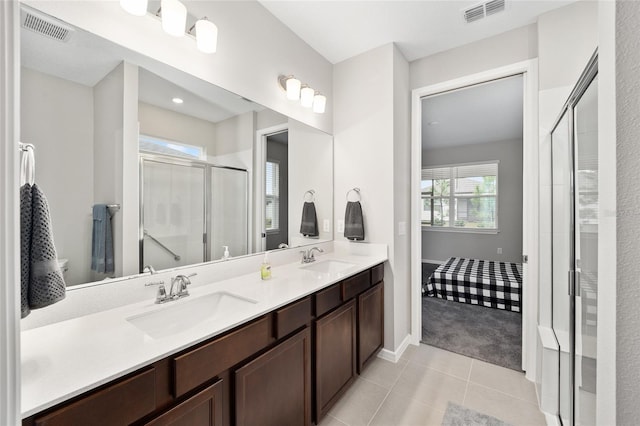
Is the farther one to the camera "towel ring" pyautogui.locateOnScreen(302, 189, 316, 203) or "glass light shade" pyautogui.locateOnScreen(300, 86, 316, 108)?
"towel ring" pyautogui.locateOnScreen(302, 189, 316, 203)

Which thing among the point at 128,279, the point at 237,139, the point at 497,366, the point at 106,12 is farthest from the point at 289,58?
the point at 497,366

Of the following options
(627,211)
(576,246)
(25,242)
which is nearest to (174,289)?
(25,242)

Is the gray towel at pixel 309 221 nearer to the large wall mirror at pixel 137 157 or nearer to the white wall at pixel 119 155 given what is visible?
the large wall mirror at pixel 137 157

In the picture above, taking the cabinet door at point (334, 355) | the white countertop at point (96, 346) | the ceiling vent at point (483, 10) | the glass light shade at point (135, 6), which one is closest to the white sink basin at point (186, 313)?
the white countertop at point (96, 346)

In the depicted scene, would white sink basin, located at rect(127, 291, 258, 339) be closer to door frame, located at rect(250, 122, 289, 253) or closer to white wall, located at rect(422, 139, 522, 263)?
door frame, located at rect(250, 122, 289, 253)

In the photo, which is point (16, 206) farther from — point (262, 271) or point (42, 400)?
point (262, 271)

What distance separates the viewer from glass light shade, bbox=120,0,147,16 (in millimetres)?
1149

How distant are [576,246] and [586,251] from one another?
0.20 metres

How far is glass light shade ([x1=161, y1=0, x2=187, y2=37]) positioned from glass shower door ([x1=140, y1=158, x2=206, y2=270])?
0.63m

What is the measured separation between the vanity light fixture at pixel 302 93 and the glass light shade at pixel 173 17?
32.6 inches

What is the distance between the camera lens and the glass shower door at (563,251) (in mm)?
1384

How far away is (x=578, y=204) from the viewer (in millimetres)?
1266

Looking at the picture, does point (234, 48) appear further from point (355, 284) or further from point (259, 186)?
point (355, 284)

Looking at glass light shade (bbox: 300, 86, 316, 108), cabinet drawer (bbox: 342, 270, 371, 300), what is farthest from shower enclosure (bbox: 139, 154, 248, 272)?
glass light shade (bbox: 300, 86, 316, 108)
